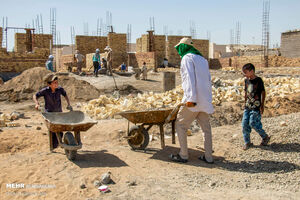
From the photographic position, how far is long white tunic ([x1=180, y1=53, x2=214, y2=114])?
4.12 meters

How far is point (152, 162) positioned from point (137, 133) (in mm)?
711

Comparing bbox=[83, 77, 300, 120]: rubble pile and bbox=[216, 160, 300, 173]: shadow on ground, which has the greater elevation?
bbox=[83, 77, 300, 120]: rubble pile

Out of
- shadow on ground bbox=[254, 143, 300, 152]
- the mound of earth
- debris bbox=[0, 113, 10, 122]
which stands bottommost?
shadow on ground bbox=[254, 143, 300, 152]

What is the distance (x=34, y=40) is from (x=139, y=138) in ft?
59.7

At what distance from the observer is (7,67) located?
17891mm

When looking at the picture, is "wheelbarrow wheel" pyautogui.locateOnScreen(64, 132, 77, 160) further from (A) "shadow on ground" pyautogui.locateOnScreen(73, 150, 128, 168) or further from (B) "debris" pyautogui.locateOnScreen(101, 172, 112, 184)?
(B) "debris" pyautogui.locateOnScreen(101, 172, 112, 184)

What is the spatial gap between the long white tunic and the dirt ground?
85cm

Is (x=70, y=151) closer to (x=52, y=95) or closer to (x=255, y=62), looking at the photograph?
(x=52, y=95)

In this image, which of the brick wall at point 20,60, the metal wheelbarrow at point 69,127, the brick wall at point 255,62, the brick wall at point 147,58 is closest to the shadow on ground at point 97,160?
the metal wheelbarrow at point 69,127

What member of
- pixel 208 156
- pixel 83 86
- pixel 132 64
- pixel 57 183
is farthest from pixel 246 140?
pixel 132 64

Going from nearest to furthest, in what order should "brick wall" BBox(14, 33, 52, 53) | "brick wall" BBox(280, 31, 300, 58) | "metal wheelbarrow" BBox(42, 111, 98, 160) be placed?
1. "metal wheelbarrow" BBox(42, 111, 98, 160)
2. "brick wall" BBox(14, 33, 52, 53)
3. "brick wall" BBox(280, 31, 300, 58)

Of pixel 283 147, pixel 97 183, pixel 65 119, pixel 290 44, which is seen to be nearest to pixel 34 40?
pixel 65 119

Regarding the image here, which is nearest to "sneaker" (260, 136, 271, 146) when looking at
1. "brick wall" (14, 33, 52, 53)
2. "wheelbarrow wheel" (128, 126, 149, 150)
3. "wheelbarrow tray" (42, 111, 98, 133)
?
"wheelbarrow wheel" (128, 126, 149, 150)

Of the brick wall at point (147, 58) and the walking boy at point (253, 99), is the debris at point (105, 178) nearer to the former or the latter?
the walking boy at point (253, 99)
